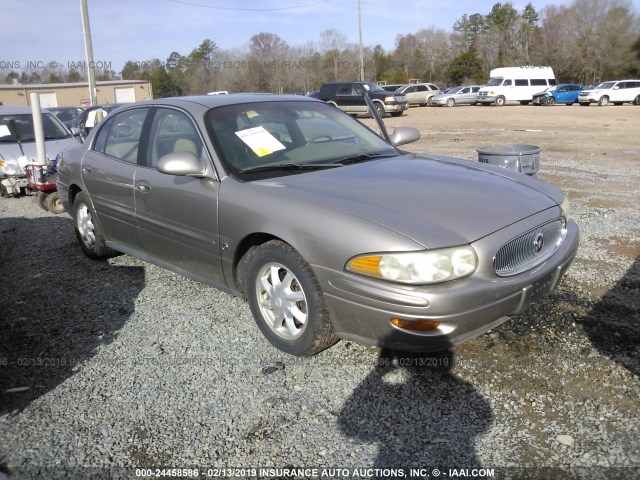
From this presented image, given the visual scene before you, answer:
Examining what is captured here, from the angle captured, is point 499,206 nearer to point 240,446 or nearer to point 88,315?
point 240,446

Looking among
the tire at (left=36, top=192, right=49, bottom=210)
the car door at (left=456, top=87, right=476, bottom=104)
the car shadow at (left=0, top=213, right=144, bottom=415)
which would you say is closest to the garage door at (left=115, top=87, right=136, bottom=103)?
the car door at (left=456, top=87, right=476, bottom=104)

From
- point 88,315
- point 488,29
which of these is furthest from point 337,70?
point 88,315

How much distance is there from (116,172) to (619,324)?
3976 millimetres

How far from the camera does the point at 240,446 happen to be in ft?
8.65

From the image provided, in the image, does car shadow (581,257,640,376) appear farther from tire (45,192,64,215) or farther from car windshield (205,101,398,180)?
tire (45,192,64,215)

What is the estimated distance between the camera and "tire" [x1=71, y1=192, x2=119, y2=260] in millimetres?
5172

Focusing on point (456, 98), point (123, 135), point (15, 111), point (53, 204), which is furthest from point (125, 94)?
point (123, 135)

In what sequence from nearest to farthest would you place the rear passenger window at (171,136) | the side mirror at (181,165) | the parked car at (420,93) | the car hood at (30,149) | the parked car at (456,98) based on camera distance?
the side mirror at (181,165)
the rear passenger window at (171,136)
the car hood at (30,149)
the parked car at (456,98)
the parked car at (420,93)

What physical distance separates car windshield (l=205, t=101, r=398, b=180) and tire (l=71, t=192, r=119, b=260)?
6.22ft

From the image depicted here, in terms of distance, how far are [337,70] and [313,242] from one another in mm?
76449

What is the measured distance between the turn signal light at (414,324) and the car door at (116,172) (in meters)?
2.58

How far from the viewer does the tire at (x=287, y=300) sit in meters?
3.12

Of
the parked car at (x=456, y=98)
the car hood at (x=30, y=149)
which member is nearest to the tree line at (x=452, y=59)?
the parked car at (x=456, y=98)

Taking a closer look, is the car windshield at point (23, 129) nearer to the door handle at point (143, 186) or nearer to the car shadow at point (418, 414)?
the door handle at point (143, 186)
